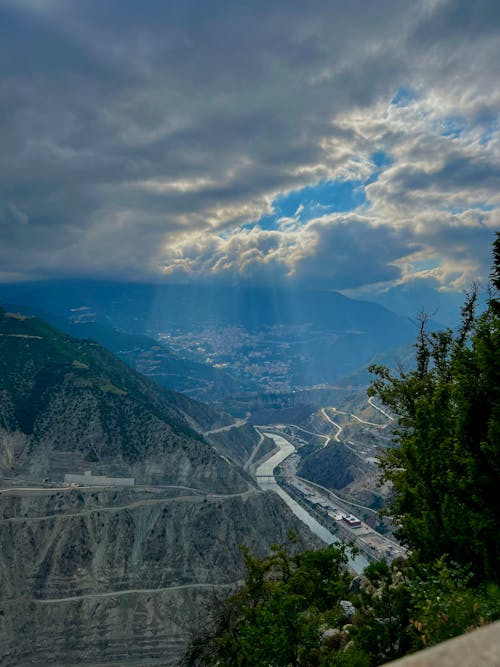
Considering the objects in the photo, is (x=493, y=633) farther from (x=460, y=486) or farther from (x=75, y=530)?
(x=75, y=530)

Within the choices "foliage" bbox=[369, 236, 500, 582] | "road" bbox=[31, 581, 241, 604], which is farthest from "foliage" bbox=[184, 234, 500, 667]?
"road" bbox=[31, 581, 241, 604]

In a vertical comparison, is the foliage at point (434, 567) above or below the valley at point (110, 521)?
above

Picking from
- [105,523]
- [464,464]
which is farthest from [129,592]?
[464,464]

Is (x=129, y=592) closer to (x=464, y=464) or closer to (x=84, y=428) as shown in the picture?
(x=84, y=428)

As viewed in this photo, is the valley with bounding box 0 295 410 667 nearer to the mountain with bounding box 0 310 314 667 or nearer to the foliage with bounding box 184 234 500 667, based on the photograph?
the mountain with bounding box 0 310 314 667

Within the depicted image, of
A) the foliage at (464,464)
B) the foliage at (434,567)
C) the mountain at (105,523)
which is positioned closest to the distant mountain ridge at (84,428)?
the mountain at (105,523)

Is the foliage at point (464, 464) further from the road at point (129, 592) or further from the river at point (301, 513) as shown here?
the river at point (301, 513)

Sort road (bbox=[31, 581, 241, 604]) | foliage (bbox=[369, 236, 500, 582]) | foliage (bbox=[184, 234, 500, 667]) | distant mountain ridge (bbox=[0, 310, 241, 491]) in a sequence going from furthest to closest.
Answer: distant mountain ridge (bbox=[0, 310, 241, 491]) → road (bbox=[31, 581, 241, 604]) → foliage (bbox=[369, 236, 500, 582]) → foliage (bbox=[184, 234, 500, 667])

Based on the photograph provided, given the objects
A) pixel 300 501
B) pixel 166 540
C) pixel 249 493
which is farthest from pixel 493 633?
pixel 300 501
